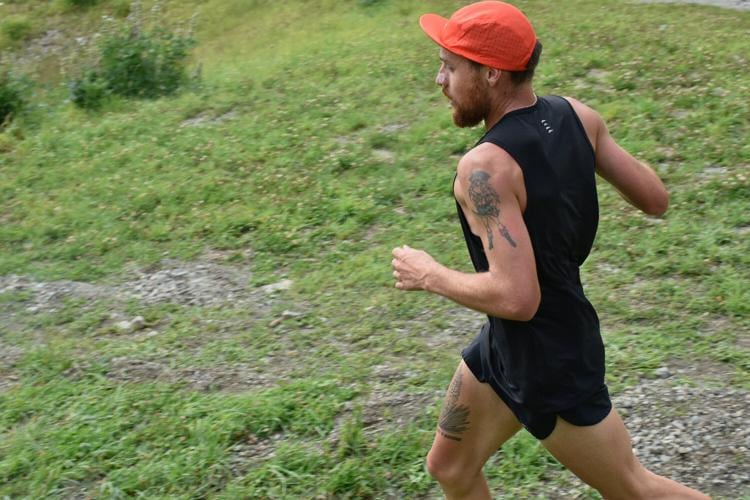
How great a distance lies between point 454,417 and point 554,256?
0.68 metres

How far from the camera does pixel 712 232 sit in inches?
234

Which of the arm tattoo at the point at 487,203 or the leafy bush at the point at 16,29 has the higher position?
the arm tattoo at the point at 487,203

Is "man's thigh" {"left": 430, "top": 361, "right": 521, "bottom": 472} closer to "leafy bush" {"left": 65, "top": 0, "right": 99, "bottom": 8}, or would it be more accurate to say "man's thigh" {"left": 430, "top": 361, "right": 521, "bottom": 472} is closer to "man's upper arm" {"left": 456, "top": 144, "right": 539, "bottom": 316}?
"man's upper arm" {"left": 456, "top": 144, "right": 539, "bottom": 316}

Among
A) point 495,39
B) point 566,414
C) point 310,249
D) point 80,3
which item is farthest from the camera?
point 80,3

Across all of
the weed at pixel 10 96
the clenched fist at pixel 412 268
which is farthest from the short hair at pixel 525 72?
the weed at pixel 10 96

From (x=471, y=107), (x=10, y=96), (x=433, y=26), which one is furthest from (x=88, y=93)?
(x=471, y=107)

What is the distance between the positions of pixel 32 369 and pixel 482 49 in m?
3.41

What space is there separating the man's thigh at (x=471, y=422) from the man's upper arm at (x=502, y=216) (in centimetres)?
60

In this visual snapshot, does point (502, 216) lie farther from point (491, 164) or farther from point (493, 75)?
point (493, 75)

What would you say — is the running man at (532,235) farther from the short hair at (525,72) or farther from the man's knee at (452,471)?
the man's knee at (452,471)

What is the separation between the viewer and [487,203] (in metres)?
2.63

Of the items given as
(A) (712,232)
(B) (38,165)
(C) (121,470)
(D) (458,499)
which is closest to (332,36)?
(B) (38,165)

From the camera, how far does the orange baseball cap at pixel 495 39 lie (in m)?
2.71

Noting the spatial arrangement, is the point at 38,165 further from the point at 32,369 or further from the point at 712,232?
the point at 712,232
